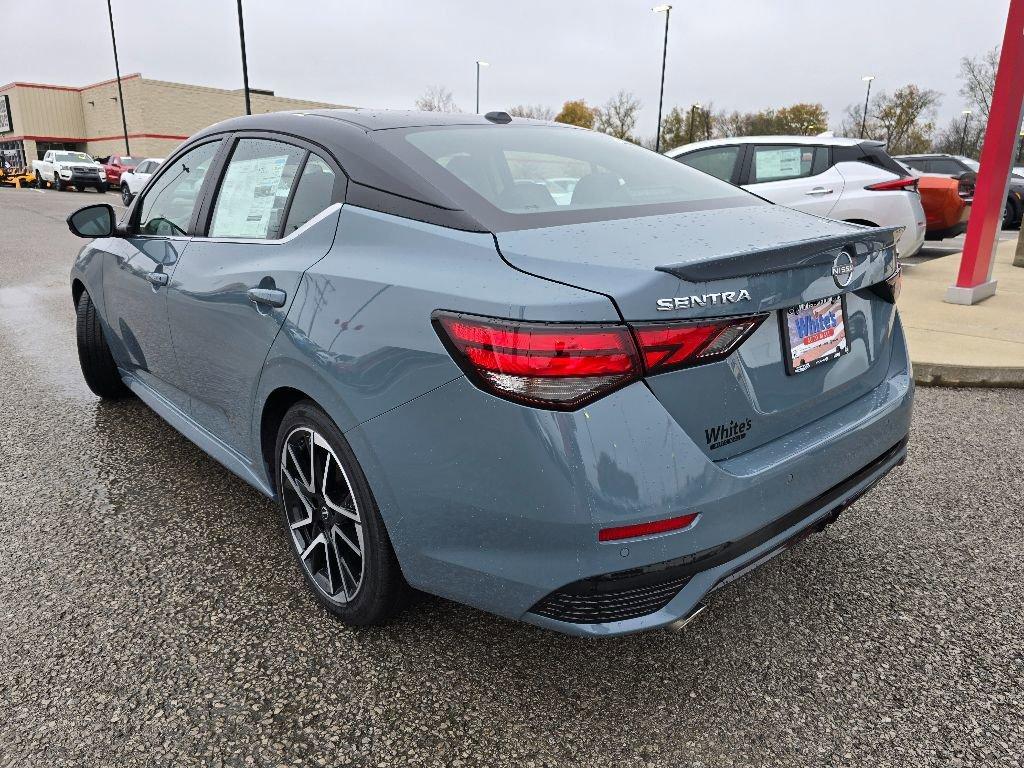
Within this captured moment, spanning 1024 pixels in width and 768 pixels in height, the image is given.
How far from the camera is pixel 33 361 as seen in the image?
5.60 meters

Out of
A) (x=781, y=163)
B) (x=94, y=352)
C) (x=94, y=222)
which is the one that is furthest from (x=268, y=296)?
(x=781, y=163)

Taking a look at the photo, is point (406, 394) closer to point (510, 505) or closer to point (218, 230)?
point (510, 505)

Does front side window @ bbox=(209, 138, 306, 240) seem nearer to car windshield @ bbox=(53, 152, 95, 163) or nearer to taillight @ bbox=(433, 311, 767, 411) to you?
taillight @ bbox=(433, 311, 767, 411)

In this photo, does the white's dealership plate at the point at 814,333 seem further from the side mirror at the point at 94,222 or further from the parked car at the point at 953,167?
the parked car at the point at 953,167

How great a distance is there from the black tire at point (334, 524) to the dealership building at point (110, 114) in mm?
54387

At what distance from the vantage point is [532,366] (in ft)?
5.45

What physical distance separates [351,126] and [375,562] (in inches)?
55.9

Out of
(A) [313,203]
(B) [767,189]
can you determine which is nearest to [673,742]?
(A) [313,203]

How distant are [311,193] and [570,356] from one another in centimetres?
127

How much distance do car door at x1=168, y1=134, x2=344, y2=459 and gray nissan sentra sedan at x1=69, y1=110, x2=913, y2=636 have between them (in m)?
0.01

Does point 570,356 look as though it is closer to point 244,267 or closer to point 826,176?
point 244,267

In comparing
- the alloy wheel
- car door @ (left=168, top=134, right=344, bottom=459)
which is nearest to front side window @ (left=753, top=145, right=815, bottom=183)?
car door @ (left=168, top=134, right=344, bottom=459)

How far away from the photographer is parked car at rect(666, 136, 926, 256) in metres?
8.44

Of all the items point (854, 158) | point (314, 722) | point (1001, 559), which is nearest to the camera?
point (314, 722)
